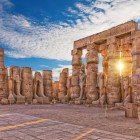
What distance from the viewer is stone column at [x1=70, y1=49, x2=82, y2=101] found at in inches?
910

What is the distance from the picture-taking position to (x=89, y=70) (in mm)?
21484

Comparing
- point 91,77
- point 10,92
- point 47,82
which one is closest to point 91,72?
point 91,77

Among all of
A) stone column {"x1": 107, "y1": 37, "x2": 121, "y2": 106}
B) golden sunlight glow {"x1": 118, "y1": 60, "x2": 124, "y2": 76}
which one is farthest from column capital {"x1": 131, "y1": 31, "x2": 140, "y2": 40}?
golden sunlight glow {"x1": 118, "y1": 60, "x2": 124, "y2": 76}

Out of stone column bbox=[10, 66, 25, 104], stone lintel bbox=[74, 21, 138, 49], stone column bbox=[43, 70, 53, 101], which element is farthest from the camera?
stone column bbox=[43, 70, 53, 101]

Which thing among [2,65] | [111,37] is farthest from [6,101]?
[111,37]

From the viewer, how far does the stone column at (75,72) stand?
2312 centimetres

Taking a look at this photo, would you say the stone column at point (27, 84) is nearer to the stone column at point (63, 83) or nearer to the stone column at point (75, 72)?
the stone column at point (63, 83)

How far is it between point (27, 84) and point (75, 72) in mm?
4834

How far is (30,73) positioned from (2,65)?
108 inches

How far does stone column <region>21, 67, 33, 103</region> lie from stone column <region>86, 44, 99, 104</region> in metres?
5.30

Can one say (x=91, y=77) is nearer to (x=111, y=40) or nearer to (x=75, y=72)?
(x=75, y=72)

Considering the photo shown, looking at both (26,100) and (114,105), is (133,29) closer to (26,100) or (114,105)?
(114,105)

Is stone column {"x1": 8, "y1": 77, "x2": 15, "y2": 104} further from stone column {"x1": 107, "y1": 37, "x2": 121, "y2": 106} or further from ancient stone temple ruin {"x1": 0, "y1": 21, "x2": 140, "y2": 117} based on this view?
stone column {"x1": 107, "y1": 37, "x2": 121, "y2": 106}

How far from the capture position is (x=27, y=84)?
73.4 ft
